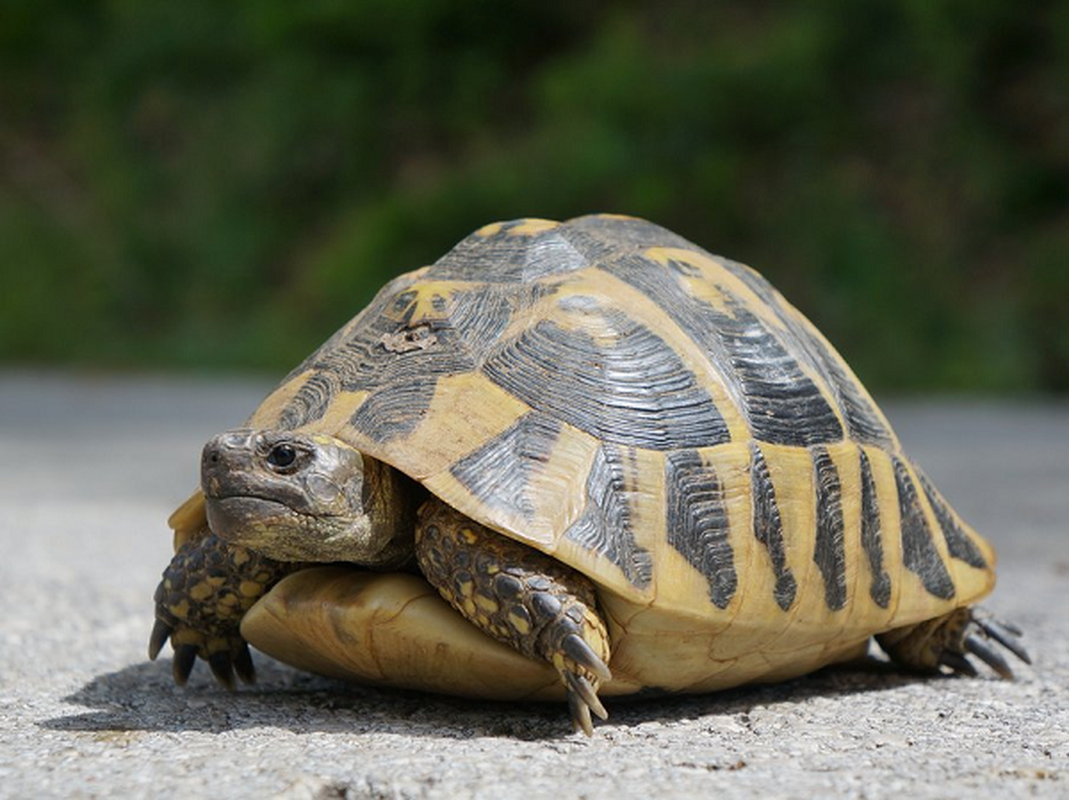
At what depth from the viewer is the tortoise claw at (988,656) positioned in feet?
8.77

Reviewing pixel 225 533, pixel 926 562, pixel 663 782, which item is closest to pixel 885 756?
pixel 663 782

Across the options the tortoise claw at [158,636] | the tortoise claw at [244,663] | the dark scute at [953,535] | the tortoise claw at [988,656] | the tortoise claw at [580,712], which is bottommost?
the tortoise claw at [244,663]

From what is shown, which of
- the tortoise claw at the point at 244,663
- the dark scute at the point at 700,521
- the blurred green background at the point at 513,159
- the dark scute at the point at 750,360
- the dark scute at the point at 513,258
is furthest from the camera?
the blurred green background at the point at 513,159

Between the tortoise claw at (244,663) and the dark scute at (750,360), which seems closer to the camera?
the dark scute at (750,360)

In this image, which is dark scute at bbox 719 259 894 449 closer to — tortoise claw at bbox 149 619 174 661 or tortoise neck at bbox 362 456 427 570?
tortoise neck at bbox 362 456 427 570

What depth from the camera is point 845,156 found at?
477 inches

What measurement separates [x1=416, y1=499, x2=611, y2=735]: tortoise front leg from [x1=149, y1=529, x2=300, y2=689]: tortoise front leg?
418 millimetres

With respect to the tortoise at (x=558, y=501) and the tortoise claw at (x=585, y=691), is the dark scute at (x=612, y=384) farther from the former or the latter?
the tortoise claw at (x=585, y=691)

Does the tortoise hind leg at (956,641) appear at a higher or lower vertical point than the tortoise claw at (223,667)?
higher

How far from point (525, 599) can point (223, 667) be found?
2.51 ft

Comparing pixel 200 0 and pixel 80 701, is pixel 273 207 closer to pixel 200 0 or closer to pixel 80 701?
pixel 200 0

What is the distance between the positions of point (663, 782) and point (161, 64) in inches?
592

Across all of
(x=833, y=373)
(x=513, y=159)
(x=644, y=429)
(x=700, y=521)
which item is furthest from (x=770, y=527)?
(x=513, y=159)

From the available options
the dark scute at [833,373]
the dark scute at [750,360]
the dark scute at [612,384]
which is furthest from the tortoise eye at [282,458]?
the dark scute at [833,373]
